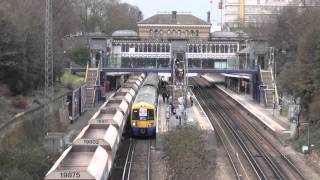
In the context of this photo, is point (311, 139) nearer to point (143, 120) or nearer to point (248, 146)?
point (248, 146)

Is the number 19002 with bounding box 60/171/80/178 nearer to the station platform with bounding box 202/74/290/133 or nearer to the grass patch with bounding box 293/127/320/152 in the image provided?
the grass patch with bounding box 293/127/320/152

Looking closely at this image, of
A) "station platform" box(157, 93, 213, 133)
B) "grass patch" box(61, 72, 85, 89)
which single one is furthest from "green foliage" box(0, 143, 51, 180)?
"grass patch" box(61, 72, 85, 89)

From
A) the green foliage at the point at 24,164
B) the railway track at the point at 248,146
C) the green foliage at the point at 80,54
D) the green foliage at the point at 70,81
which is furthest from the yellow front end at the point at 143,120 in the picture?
the green foliage at the point at 80,54

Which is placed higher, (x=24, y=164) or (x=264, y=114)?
(x=24, y=164)

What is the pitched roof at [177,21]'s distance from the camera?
396ft

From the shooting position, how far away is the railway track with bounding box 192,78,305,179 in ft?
114

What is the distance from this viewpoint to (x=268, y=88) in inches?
2650

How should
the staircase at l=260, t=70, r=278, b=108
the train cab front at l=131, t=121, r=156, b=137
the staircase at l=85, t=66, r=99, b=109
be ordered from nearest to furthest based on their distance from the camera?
the train cab front at l=131, t=121, r=156, b=137, the staircase at l=85, t=66, r=99, b=109, the staircase at l=260, t=70, r=278, b=108

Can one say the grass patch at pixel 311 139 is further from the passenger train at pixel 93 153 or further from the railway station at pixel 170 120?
the passenger train at pixel 93 153

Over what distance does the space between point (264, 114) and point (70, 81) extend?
71.4 feet

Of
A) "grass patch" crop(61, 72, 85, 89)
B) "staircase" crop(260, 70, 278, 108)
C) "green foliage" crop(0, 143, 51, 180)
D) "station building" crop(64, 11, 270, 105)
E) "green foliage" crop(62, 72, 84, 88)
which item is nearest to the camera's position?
"green foliage" crop(0, 143, 51, 180)

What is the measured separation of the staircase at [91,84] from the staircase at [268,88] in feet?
59.6

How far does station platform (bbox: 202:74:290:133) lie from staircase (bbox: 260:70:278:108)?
0.94 meters

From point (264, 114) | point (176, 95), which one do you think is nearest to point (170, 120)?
point (176, 95)
